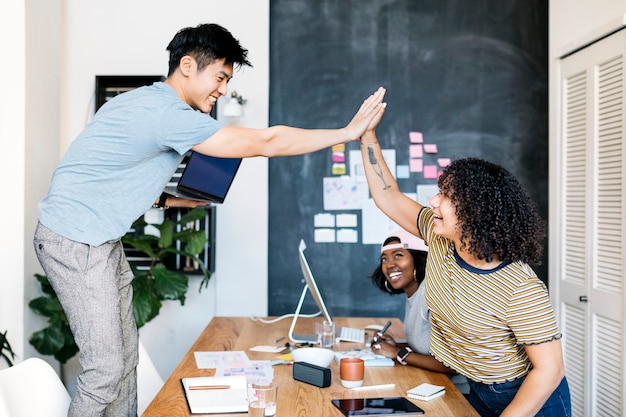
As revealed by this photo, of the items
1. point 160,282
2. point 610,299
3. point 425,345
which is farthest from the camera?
point 160,282

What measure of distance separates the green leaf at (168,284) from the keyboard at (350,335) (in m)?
1.21

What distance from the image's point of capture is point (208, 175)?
2383 mm

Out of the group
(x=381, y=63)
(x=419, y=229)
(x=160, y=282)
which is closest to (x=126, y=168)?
(x=419, y=229)

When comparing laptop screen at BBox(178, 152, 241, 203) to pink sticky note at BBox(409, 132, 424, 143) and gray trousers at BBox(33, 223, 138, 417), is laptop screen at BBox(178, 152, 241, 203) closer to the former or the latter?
gray trousers at BBox(33, 223, 138, 417)

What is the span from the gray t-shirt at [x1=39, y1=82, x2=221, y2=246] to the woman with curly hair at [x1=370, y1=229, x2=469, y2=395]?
104cm

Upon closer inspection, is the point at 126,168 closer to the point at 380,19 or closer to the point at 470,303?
the point at 470,303

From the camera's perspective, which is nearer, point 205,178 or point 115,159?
point 115,159

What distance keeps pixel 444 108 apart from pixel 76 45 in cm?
242

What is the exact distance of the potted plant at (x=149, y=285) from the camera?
12.1ft

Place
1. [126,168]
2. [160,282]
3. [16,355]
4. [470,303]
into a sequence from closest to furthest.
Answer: [470,303]
[126,168]
[16,355]
[160,282]

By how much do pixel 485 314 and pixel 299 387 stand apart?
59cm

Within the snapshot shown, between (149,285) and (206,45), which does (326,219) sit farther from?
(206,45)

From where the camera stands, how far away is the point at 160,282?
3975mm

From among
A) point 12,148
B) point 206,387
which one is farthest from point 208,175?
point 12,148
